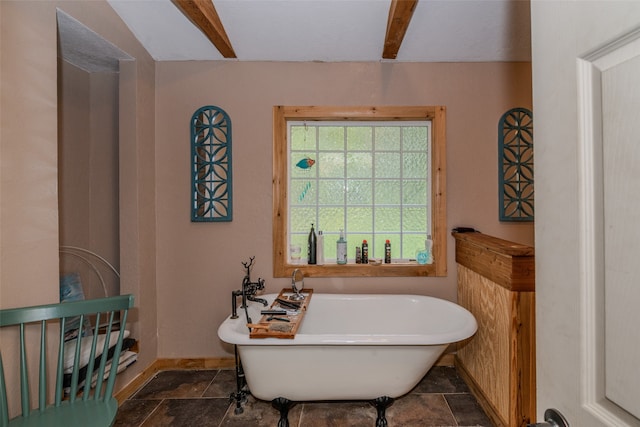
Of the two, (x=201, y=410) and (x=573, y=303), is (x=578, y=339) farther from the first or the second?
(x=201, y=410)

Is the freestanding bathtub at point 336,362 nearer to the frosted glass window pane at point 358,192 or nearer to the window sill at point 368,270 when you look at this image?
the window sill at point 368,270

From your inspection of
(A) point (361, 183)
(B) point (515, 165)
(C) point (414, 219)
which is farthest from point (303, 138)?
(B) point (515, 165)

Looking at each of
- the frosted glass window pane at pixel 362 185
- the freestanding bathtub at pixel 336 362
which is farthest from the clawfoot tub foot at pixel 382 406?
the frosted glass window pane at pixel 362 185

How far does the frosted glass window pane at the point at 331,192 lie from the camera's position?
2.78 meters

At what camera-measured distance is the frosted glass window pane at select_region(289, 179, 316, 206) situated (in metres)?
2.77

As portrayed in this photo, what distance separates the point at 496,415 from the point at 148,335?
96.1 inches

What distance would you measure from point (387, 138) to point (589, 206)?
2350 mm

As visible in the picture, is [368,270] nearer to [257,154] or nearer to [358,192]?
[358,192]

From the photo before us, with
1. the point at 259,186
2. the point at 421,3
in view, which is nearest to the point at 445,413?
the point at 259,186

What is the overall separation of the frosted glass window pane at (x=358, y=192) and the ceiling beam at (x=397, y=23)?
3.41ft

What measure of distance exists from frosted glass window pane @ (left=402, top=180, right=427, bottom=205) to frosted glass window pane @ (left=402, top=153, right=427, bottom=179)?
0.20 ft

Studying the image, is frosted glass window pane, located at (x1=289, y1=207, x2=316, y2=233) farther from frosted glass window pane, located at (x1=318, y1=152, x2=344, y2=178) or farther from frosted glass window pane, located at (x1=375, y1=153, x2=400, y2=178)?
frosted glass window pane, located at (x1=375, y1=153, x2=400, y2=178)

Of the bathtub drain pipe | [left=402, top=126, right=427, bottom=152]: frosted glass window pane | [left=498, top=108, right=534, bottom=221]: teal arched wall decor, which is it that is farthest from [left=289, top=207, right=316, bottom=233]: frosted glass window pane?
[left=498, top=108, right=534, bottom=221]: teal arched wall decor

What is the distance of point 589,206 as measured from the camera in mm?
505
